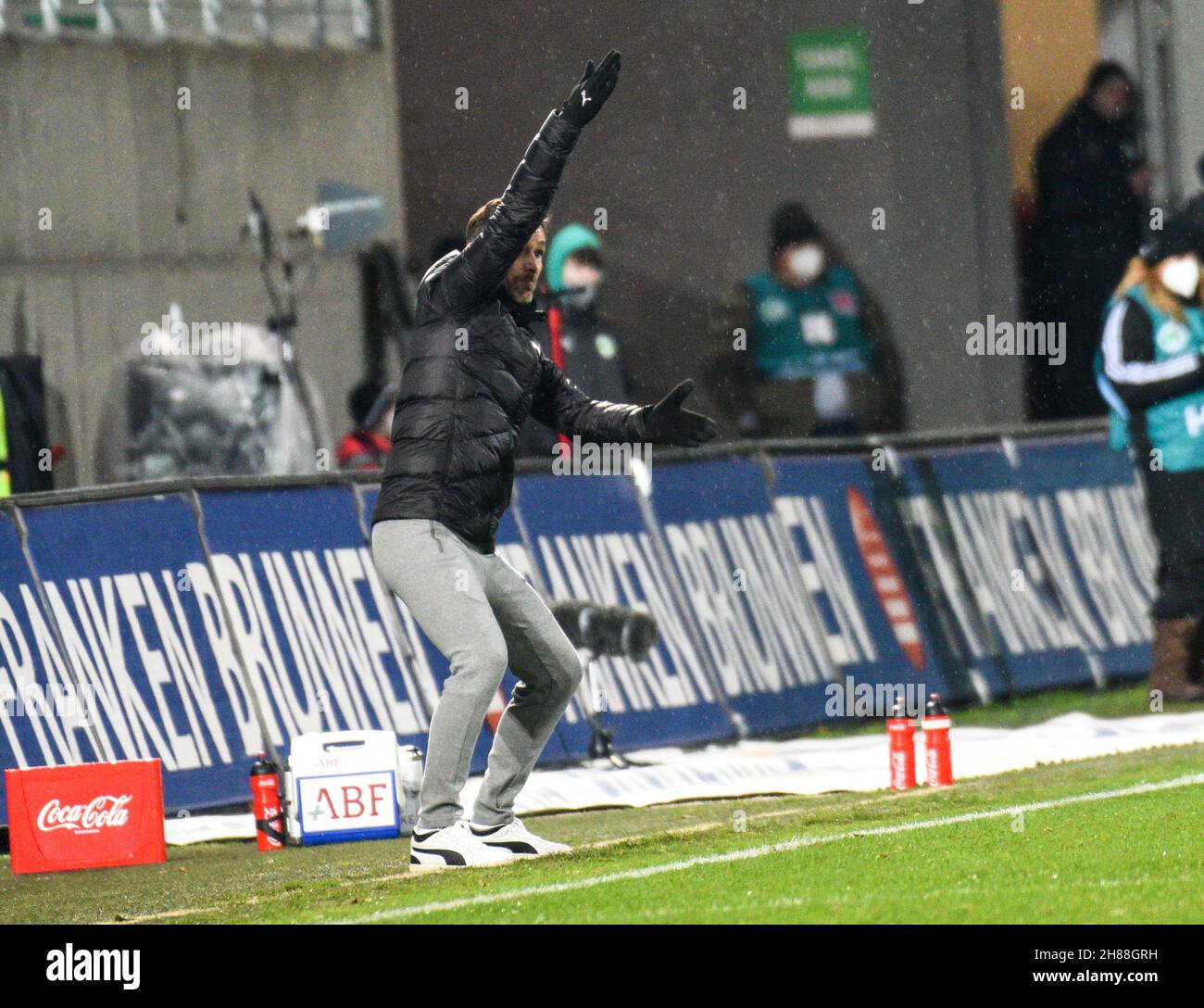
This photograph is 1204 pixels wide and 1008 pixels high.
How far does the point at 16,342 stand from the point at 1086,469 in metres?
6.57

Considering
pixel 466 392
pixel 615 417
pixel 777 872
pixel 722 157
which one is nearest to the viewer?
pixel 777 872

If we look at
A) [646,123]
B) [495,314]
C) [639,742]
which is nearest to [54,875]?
[495,314]

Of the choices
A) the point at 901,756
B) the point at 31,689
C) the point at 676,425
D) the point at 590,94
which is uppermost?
the point at 590,94

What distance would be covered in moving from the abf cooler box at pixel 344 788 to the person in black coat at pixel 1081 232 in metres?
9.98

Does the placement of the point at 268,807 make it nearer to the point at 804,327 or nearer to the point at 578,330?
the point at 578,330

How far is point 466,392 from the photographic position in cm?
877

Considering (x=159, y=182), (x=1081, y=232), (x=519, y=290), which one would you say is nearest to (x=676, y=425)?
(x=519, y=290)

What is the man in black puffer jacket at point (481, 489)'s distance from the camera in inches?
338

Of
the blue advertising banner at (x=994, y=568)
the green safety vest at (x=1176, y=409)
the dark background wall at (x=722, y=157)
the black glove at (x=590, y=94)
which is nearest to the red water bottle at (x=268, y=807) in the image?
the black glove at (x=590, y=94)

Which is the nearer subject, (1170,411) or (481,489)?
(481,489)

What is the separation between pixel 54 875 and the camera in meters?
9.82

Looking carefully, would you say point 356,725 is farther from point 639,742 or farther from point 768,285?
point 768,285

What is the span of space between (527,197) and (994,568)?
7.35m

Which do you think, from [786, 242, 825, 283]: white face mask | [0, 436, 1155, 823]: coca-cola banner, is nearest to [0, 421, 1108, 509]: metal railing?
[0, 436, 1155, 823]: coca-cola banner
